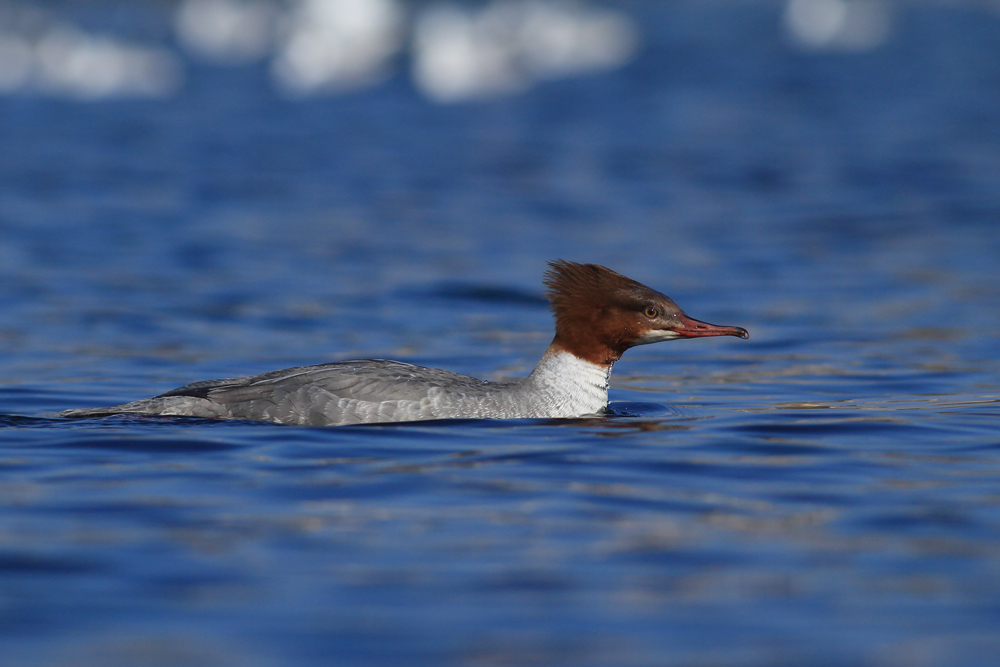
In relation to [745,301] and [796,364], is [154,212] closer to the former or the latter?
[745,301]

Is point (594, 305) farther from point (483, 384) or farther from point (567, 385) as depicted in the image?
point (483, 384)

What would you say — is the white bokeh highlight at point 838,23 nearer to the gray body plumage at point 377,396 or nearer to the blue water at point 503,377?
the blue water at point 503,377

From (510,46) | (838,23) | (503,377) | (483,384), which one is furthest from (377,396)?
(838,23)

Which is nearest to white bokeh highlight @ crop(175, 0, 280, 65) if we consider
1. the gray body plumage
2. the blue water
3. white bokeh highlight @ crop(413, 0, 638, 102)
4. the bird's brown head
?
white bokeh highlight @ crop(413, 0, 638, 102)

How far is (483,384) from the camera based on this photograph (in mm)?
7691

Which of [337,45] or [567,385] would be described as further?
[337,45]

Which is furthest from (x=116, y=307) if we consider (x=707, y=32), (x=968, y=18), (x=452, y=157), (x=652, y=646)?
(x=968, y=18)

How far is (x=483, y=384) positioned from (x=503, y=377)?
1.96 meters

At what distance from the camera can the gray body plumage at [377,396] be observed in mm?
7367

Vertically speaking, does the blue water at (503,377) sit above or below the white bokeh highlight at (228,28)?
below

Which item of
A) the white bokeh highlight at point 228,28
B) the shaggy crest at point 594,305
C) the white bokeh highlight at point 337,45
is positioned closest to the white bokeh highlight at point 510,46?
the white bokeh highlight at point 337,45

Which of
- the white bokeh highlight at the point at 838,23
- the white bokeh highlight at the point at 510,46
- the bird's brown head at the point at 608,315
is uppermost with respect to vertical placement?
the white bokeh highlight at the point at 838,23

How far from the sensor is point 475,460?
258 inches

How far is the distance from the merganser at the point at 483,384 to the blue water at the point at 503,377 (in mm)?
170
